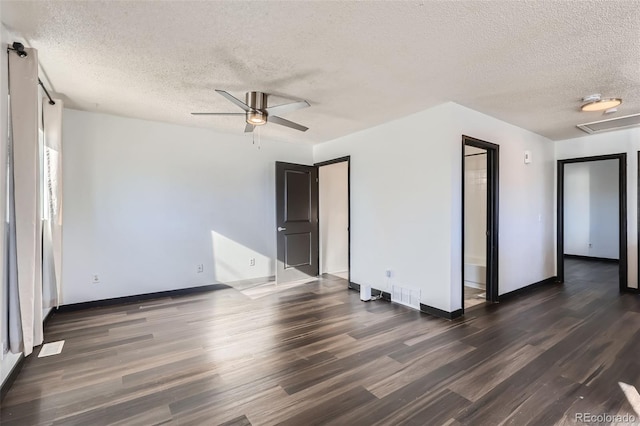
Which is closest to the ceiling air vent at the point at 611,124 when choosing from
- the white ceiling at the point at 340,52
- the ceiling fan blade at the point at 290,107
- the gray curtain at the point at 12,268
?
the white ceiling at the point at 340,52

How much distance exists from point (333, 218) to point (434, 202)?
2.79 metres

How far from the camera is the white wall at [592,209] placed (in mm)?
6809

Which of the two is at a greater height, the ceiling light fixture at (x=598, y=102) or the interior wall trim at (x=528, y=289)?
the ceiling light fixture at (x=598, y=102)

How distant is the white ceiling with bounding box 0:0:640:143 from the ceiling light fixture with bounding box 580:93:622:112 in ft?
0.31

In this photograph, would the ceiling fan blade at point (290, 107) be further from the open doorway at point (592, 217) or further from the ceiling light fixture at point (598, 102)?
the open doorway at point (592, 217)

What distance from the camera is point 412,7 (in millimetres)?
1812

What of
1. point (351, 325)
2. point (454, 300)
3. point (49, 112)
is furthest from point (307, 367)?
point (49, 112)

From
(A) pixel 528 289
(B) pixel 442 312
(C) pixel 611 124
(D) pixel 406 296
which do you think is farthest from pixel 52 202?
(C) pixel 611 124

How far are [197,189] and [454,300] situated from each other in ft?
12.7

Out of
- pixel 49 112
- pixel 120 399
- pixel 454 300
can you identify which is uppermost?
pixel 49 112

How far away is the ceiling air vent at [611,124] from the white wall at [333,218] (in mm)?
3765

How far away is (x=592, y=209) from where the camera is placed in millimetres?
7113

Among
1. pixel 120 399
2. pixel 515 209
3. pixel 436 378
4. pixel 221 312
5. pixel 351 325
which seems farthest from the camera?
pixel 515 209

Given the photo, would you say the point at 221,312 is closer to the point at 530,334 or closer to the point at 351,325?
the point at 351,325
